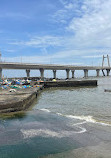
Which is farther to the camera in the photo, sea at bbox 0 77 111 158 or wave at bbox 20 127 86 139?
wave at bbox 20 127 86 139

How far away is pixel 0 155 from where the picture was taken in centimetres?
875

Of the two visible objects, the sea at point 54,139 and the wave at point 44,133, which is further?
the wave at point 44,133

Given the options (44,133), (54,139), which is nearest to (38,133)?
(44,133)

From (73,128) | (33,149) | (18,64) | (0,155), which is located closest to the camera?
(0,155)

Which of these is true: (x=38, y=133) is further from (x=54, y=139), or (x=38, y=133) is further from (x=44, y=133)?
(x=54, y=139)

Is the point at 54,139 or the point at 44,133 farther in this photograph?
the point at 44,133

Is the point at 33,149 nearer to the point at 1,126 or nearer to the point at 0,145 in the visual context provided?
the point at 0,145

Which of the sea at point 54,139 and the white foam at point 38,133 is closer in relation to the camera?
the sea at point 54,139

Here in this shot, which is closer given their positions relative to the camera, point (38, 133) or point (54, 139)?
point (54, 139)

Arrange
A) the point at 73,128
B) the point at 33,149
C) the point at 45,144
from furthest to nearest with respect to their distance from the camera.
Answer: the point at 73,128 < the point at 45,144 < the point at 33,149

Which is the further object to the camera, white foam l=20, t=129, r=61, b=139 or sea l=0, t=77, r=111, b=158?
white foam l=20, t=129, r=61, b=139

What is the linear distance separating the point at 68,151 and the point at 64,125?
469 cm

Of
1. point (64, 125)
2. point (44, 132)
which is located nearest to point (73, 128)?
point (64, 125)

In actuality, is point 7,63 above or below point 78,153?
above
